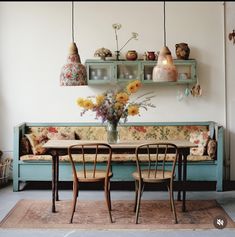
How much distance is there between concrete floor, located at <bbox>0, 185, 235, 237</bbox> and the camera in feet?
13.4

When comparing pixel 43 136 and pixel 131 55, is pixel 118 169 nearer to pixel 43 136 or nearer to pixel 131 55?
pixel 43 136

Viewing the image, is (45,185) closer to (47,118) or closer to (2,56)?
(47,118)

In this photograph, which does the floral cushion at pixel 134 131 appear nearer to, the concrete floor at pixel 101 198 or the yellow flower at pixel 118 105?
the concrete floor at pixel 101 198

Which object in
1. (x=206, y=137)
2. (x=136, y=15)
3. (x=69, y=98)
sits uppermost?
(x=136, y=15)

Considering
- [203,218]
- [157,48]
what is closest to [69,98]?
[157,48]

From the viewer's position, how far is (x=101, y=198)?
5.53m

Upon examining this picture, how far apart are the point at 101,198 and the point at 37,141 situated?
4.33 ft

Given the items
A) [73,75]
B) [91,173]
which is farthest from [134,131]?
[73,75]

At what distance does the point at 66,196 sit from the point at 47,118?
1499mm

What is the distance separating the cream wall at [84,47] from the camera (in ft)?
21.6

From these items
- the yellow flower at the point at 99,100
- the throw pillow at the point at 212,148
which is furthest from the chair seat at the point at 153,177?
the throw pillow at the point at 212,148

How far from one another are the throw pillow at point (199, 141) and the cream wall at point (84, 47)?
446mm

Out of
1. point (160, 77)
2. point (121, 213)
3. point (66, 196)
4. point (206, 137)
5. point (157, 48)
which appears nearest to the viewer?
point (160, 77)

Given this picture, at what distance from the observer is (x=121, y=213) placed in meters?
4.80
